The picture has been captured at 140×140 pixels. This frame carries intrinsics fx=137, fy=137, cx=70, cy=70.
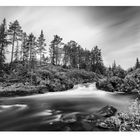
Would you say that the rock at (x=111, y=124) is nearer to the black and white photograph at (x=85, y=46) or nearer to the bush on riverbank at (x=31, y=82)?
the black and white photograph at (x=85, y=46)

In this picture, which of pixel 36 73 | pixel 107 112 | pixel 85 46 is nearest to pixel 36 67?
pixel 36 73

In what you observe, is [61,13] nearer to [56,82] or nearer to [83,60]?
[56,82]

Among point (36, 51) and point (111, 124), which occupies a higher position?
point (36, 51)

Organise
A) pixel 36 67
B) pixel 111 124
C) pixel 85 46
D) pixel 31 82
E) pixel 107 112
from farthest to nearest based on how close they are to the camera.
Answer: pixel 36 67 → pixel 31 82 → pixel 85 46 → pixel 107 112 → pixel 111 124

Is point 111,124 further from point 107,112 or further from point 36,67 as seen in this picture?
point 36,67

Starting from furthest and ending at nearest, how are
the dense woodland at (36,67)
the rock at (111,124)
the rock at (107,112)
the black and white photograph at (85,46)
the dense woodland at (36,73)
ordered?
the dense woodland at (36,67)
the dense woodland at (36,73)
the rock at (107,112)
the black and white photograph at (85,46)
the rock at (111,124)

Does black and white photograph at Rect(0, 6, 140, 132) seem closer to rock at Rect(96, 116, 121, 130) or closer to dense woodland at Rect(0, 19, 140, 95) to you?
rock at Rect(96, 116, 121, 130)

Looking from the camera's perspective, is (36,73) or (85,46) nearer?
(85,46)

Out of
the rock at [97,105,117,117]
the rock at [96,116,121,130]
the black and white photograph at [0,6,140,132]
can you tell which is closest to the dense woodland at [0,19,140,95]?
the black and white photograph at [0,6,140,132]

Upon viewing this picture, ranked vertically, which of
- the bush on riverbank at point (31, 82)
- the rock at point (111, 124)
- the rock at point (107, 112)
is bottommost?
the rock at point (111, 124)

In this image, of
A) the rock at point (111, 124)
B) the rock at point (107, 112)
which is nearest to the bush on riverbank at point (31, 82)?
the rock at point (107, 112)

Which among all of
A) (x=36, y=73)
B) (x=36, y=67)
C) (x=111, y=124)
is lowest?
(x=111, y=124)

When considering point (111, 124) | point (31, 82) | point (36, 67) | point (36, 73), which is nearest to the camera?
point (111, 124)

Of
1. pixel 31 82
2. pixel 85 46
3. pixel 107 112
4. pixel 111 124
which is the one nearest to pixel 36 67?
pixel 31 82
